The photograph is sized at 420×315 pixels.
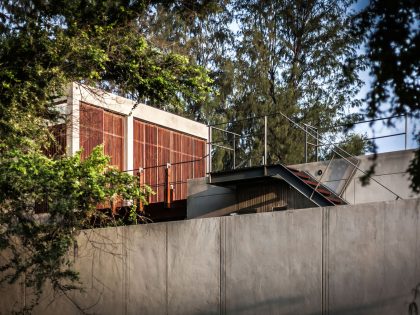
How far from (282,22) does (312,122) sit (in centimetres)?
379

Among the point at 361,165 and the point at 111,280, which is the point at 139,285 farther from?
the point at 361,165

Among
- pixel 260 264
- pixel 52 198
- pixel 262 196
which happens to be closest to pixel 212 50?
pixel 262 196

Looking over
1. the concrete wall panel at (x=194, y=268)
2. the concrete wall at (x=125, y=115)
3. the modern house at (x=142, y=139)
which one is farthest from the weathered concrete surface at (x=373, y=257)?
the modern house at (x=142, y=139)

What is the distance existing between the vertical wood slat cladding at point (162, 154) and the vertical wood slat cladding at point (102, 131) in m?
0.61

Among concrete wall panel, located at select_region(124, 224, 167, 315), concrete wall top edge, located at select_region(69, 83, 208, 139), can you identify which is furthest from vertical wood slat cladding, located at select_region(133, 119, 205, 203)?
concrete wall panel, located at select_region(124, 224, 167, 315)

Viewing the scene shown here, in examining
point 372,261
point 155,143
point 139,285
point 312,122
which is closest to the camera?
point 372,261

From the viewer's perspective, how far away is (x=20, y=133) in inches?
637

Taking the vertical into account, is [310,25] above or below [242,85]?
above

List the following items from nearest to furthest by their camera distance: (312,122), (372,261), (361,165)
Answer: (372,261) → (361,165) → (312,122)

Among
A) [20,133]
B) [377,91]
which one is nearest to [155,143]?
[20,133]

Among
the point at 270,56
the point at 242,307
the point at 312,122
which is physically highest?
the point at 270,56

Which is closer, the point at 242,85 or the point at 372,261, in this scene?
the point at 372,261

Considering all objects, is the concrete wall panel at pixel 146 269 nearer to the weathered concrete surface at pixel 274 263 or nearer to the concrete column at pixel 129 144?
the weathered concrete surface at pixel 274 263

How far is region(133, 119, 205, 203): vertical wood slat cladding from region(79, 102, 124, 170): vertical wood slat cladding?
24.0 inches
